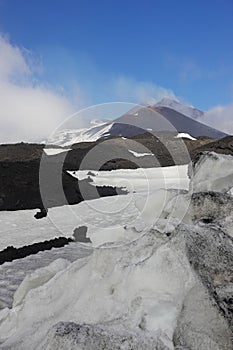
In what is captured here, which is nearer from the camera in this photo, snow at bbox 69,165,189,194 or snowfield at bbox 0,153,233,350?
snowfield at bbox 0,153,233,350

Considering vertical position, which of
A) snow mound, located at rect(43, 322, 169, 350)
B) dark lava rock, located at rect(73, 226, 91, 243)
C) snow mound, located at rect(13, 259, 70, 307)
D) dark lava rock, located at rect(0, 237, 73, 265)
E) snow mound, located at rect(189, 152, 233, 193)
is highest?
snow mound, located at rect(189, 152, 233, 193)

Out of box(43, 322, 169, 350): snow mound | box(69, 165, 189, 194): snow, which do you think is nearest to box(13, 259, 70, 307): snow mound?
box(43, 322, 169, 350): snow mound

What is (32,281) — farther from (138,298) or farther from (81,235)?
(81,235)

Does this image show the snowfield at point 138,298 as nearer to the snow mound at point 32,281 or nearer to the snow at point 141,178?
the snow mound at point 32,281

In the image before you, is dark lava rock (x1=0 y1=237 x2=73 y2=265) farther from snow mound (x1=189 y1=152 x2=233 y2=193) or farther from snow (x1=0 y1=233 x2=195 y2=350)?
snow (x1=0 y1=233 x2=195 y2=350)

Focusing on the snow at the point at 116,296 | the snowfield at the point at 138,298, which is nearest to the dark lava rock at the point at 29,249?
the snowfield at the point at 138,298

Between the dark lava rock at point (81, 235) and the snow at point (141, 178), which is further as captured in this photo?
the snow at point (141, 178)

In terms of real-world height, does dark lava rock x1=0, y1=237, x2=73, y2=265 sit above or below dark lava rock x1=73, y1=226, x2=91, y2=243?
below

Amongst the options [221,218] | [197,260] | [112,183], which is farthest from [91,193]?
[197,260]

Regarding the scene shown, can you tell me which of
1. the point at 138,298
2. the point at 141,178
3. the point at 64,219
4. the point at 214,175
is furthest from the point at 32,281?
the point at 141,178

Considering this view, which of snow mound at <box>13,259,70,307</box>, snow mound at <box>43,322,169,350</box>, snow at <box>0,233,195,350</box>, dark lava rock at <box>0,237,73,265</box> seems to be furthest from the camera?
dark lava rock at <box>0,237,73,265</box>

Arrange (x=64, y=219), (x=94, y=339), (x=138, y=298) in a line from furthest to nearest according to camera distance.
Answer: (x=64, y=219), (x=138, y=298), (x=94, y=339)

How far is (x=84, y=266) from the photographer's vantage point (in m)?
5.46

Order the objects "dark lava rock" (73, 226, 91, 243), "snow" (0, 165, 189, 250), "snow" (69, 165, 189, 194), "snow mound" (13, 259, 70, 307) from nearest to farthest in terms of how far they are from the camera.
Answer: "snow mound" (13, 259, 70, 307)
"dark lava rock" (73, 226, 91, 243)
"snow" (0, 165, 189, 250)
"snow" (69, 165, 189, 194)
